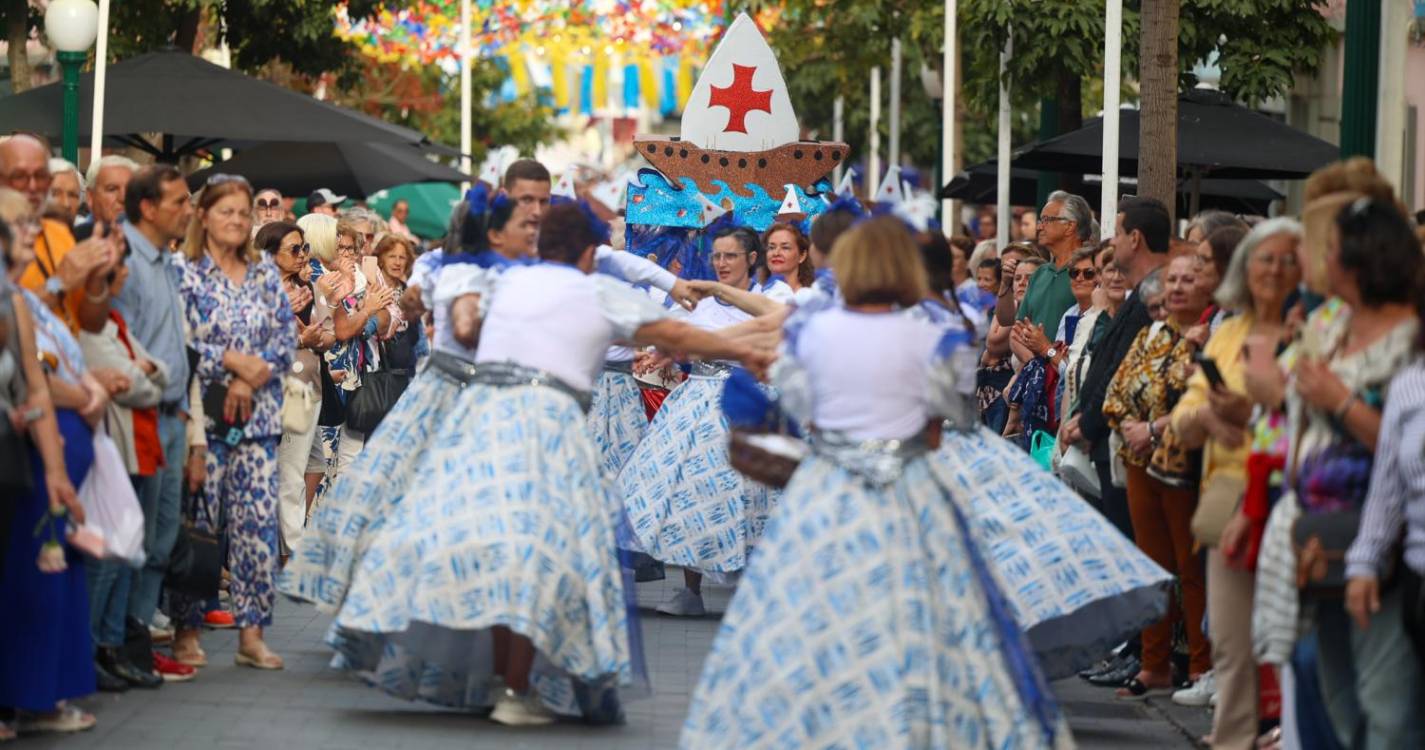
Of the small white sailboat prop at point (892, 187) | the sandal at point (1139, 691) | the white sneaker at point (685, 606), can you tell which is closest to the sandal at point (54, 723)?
the small white sailboat prop at point (892, 187)

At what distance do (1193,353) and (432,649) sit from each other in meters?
3.10

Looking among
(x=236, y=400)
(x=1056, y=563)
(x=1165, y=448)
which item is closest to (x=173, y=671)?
(x=236, y=400)

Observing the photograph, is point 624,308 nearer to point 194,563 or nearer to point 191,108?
point 194,563

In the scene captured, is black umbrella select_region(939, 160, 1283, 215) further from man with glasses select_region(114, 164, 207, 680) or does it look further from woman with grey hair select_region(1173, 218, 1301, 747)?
woman with grey hair select_region(1173, 218, 1301, 747)

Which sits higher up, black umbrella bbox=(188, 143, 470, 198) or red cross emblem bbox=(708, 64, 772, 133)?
red cross emblem bbox=(708, 64, 772, 133)

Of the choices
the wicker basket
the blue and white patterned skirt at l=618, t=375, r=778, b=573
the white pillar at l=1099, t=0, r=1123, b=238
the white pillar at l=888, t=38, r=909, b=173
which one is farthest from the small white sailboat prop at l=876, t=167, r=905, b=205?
the white pillar at l=888, t=38, r=909, b=173

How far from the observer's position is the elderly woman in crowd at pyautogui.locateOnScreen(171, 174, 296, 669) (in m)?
10.8

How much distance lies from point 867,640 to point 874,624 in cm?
5

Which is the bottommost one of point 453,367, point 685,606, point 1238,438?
point 685,606

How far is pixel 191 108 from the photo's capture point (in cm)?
1927

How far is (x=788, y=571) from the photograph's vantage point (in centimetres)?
776

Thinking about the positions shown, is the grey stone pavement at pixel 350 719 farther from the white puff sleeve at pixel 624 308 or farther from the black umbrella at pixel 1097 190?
the black umbrella at pixel 1097 190

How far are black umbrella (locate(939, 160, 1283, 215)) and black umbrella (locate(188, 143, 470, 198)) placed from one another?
5065mm

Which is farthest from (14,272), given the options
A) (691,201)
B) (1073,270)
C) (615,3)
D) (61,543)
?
(615,3)
